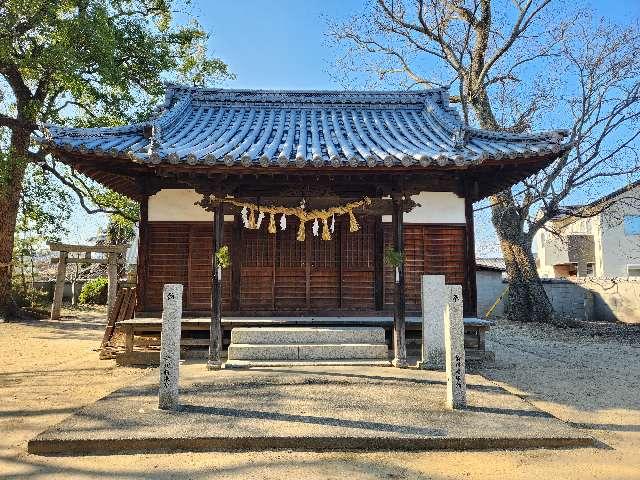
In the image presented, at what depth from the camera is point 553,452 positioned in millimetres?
4934

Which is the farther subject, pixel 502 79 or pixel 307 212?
pixel 502 79

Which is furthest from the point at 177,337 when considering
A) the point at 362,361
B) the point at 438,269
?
the point at 438,269

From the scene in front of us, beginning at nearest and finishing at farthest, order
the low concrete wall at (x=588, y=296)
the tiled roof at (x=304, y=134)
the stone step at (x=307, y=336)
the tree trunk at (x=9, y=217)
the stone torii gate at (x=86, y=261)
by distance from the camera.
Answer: the tiled roof at (x=304, y=134) < the stone step at (x=307, y=336) < the tree trunk at (x=9, y=217) < the stone torii gate at (x=86, y=261) < the low concrete wall at (x=588, y=296)

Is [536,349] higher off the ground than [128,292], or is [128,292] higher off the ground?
[128,292]

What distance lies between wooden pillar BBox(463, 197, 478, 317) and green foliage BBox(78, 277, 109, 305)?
22747mm

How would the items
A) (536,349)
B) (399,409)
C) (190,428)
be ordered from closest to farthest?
(190,428), (399,409), (536,349)

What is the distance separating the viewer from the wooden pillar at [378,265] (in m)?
10.3

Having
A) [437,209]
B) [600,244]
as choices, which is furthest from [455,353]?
[600,244]

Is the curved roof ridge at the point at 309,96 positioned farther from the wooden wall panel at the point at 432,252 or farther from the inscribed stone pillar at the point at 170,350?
the inscribed stone pillar at the point at 170,350

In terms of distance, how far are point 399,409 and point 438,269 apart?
4930 mm

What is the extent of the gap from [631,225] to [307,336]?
103 feet

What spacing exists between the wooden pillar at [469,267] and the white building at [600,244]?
40.8 ft

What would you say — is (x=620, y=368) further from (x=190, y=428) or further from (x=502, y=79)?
(x=502, y=79)

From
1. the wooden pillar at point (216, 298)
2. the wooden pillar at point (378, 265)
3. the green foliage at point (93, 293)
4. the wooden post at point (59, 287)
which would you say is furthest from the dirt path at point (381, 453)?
the green foliage at point (93, 293)
